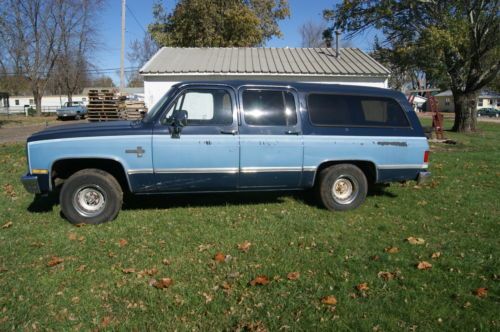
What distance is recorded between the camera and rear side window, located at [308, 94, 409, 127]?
607cm

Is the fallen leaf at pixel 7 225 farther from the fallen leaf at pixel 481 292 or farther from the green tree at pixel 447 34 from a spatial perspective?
the green tree at pixel 447 34

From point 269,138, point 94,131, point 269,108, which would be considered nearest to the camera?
point 94,131

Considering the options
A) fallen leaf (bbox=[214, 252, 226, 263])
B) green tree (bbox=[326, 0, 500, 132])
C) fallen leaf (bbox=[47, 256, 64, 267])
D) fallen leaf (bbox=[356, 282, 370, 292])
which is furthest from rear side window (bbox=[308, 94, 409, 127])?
green tree (bbox=[326, 0, 500, 132])

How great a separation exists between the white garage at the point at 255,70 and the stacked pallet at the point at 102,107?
3.50 meters

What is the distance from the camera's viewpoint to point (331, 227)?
215 inches

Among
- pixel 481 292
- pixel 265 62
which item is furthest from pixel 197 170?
pixel 265 62

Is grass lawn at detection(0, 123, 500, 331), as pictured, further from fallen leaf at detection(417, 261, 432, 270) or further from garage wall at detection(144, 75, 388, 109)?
garage wall at detection(144, 75, 388, 109)

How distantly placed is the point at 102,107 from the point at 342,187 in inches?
625

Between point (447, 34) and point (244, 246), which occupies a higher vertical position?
point (447, 34)

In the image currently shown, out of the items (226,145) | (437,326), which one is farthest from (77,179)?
(437,326)

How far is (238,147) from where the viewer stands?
5633mm

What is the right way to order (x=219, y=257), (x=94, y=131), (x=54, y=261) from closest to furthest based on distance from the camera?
(x=54, y=261)
(x=219, y=257)
(x=94, y=131)

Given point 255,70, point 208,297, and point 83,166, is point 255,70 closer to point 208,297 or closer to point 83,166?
point 83,166

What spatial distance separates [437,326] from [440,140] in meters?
14.1
